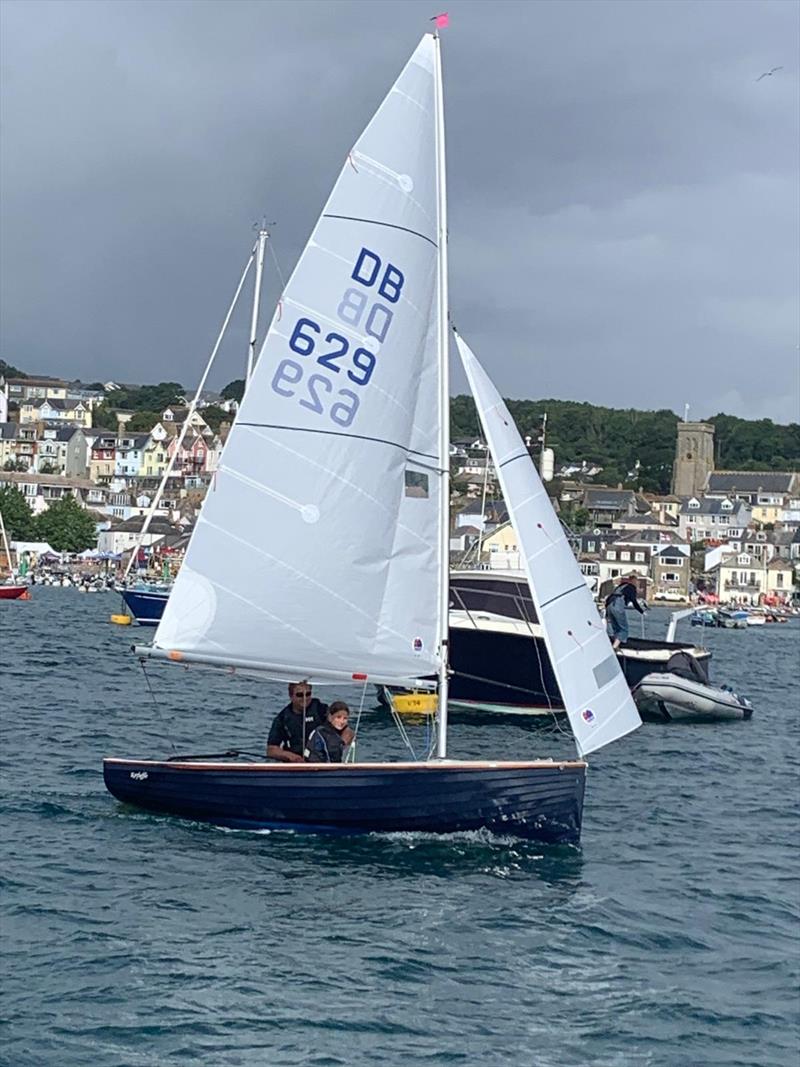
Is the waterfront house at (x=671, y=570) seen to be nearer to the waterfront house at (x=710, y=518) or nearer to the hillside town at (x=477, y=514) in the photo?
the hillside town at (x=477, y=514)

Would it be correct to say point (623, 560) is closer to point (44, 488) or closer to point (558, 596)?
point (44, 488)

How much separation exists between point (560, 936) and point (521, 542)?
5.44m

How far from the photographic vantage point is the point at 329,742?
18.1 m

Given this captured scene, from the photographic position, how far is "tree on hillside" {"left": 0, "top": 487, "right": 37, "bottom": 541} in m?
136

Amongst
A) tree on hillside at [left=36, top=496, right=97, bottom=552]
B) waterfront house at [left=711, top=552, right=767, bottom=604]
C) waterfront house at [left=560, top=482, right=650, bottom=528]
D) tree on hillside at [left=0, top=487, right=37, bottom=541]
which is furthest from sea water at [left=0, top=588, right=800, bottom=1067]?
waterfront house at [left=560, top=482, right=650, bottom=528]

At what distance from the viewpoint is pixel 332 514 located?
1855 centimetres

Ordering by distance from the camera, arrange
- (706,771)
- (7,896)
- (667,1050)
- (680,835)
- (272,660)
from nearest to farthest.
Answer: (667,1050)
(7,896)
(272,660)
(680,835)
(706,771)

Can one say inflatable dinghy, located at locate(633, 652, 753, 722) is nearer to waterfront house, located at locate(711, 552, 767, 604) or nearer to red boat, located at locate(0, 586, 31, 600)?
red boat, located at locate(0, 586, 31, 600)

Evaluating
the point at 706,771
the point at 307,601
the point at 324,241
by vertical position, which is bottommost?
the point at 706,771

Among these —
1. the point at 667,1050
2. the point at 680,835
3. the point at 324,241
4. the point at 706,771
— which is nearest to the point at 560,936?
the point at 667,1050

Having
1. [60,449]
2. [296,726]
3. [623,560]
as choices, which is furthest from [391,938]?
[60,449]

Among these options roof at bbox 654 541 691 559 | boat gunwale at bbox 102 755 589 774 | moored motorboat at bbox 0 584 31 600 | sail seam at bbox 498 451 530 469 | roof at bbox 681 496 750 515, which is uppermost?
roof at bbox 681 496 750 515

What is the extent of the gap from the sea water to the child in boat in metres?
0.93

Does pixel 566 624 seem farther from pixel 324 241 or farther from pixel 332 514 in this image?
pixel 324 241
